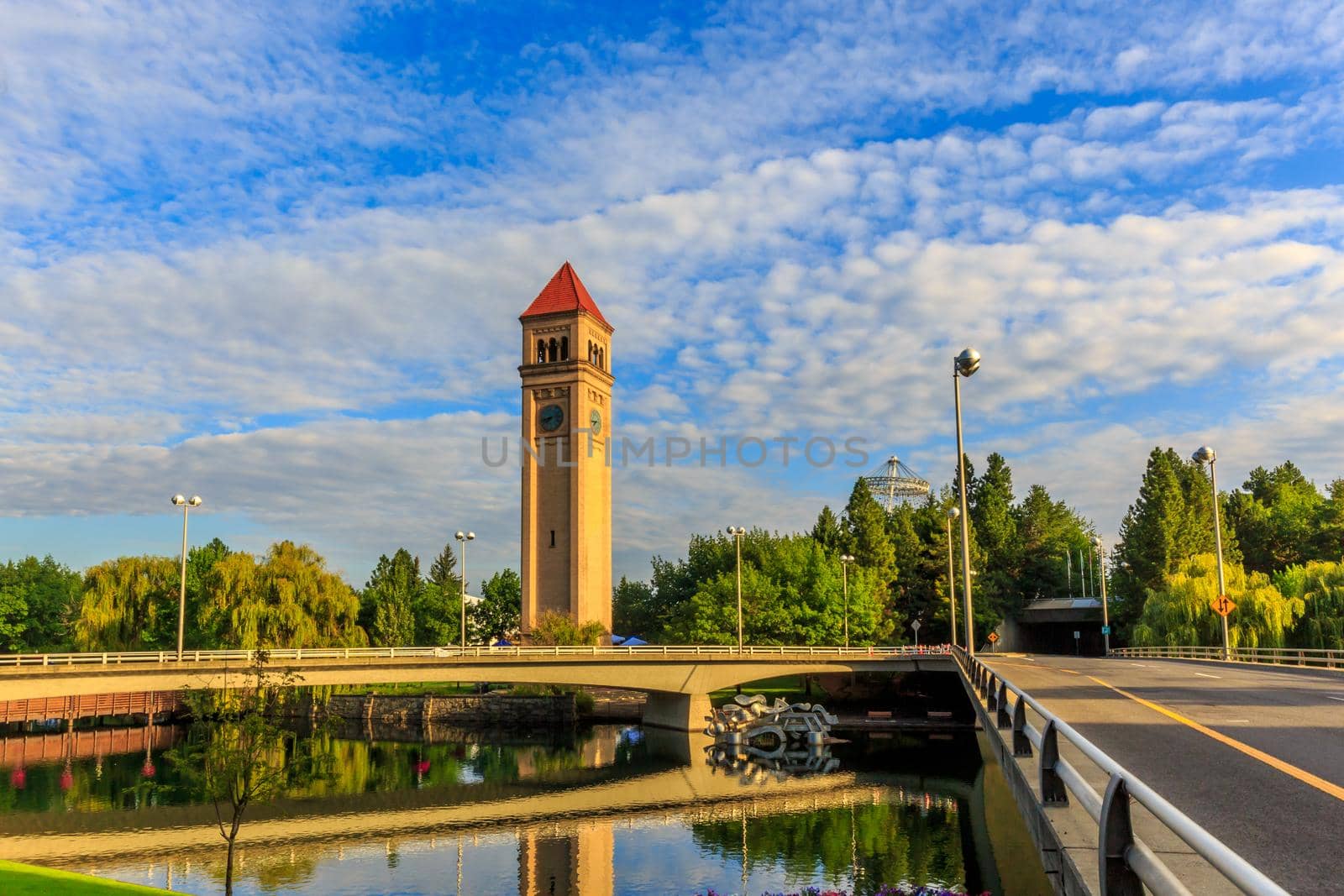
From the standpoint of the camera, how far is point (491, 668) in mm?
54469

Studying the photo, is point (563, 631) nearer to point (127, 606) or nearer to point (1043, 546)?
point (127, 606)

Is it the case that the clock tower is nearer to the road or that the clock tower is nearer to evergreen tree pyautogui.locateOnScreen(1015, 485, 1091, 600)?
evergreen tree pyautogui.locateOnScreen(1015, 485, 1091, 600)

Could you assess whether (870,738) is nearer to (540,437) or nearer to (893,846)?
(893,846)

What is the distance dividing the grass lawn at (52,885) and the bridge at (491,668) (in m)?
16.5

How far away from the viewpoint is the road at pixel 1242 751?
7383 millimetres

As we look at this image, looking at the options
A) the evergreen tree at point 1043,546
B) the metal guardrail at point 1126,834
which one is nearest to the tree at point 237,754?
the metal guardrail at point 1126,834

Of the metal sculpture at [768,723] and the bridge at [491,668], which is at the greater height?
the bridge at [491,668]

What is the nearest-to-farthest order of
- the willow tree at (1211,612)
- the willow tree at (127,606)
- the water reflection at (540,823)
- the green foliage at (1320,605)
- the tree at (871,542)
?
the water reflection at (540,823), the green foliage at (1320,605), the willow tree at (1211,612), the willow tree at (127,606), the tree at (871,542)

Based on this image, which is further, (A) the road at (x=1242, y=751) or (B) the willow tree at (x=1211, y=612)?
(B) the willow tree at (x=1211, y=612)

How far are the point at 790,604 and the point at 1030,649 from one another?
4545 centimetres

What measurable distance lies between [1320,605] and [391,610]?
6639cm

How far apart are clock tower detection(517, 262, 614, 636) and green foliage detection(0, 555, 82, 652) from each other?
40287mm

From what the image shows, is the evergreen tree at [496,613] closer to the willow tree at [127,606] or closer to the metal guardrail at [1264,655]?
the willow tree at [127,606]

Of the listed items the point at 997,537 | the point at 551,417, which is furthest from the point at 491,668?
the point at 997,537
